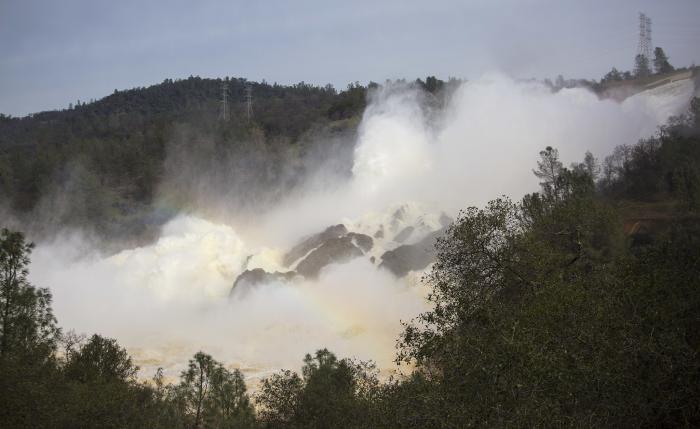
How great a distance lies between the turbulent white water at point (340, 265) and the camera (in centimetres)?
5259

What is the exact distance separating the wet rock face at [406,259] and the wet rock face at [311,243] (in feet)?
31.5

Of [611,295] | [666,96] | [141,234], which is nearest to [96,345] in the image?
[611,295]

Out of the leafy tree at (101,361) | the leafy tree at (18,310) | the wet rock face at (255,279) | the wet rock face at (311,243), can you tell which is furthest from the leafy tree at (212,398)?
the wet rock face at (311,243)

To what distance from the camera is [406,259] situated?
189 ft

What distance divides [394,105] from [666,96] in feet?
137

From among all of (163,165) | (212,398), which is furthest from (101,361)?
(163,165)

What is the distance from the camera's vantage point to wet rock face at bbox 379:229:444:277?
5662 cm

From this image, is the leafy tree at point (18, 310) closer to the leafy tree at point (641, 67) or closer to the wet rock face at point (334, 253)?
the wet rock face at point (334, 253)

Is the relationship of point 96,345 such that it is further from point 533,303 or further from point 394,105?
point 394,105

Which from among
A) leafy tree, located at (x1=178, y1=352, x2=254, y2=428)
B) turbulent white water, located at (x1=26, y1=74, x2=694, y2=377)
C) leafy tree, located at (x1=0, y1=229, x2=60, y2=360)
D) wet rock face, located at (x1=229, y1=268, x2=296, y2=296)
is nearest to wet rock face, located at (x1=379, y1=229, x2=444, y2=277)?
turbulent white water, located at (x1=26, y1=74, x2=694, y2=377)

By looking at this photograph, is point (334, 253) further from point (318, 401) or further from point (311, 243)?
point (318, 401)

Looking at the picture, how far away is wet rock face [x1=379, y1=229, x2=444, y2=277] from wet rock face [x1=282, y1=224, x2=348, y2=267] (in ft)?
31.5

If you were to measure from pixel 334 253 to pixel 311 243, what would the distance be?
24.1ft

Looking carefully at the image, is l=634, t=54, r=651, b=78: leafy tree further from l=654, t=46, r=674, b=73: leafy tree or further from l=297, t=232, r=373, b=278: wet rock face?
l=297, t=232, r=373, b=278: wet rock face
